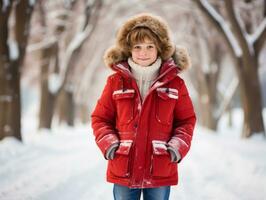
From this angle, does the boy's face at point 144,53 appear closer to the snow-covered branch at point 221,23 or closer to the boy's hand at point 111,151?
the boy's hand at point 111,151

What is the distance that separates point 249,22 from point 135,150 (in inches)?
534

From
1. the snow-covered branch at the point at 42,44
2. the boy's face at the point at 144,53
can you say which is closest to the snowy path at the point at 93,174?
the boy's face at the point at 144,53

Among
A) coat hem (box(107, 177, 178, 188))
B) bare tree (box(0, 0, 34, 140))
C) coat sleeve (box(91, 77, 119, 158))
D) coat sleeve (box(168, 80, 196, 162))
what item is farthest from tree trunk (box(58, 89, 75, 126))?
coat hem (box(107, 177, 178, 188))

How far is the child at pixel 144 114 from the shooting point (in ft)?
10.2

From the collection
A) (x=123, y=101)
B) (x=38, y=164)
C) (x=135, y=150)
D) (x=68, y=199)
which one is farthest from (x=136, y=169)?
(x=38, y=164)

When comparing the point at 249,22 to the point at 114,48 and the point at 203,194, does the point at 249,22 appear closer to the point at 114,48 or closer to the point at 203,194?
the point at 203,194

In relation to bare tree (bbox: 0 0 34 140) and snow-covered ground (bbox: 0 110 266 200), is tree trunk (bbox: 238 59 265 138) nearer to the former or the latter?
snow-covered ground (bbox: 0 110 266 200)

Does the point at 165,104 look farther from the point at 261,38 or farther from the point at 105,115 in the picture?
the point at 261,38

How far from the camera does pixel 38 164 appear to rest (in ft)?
29.8

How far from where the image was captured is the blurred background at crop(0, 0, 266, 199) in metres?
11.0

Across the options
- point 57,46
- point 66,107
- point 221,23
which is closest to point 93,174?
point 221,23

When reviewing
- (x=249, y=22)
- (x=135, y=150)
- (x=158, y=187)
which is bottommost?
(x=158, y=187)

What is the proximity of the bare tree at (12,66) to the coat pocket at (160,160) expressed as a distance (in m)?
8.73

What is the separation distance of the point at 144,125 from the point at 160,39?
2.18 ft
